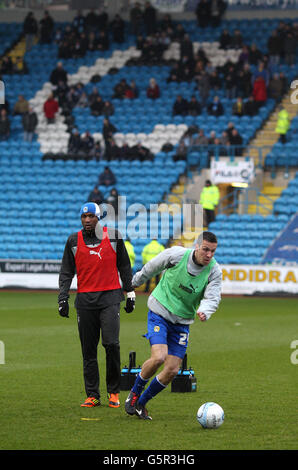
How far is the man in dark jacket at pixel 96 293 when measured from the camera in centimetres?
1062

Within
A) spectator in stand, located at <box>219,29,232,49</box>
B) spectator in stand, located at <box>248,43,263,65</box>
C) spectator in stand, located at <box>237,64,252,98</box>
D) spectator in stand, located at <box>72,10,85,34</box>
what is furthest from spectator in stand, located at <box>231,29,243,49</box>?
spectator in stand, located at <box>72,10,85,34</box>

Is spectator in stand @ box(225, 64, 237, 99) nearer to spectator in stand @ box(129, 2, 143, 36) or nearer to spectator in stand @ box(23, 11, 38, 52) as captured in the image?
spectator in stand @ box(129, 2, 143, 36)

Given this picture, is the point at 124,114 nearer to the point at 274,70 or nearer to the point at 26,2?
the point at 274,70

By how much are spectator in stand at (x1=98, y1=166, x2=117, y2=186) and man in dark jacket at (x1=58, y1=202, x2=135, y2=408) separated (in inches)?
893

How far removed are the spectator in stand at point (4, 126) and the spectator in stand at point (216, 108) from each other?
28.7 ft

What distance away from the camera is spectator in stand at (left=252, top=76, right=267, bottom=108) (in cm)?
3428

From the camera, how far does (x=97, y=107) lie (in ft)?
120

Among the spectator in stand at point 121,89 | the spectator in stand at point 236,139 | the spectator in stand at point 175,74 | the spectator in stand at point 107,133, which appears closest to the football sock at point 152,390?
the spectator in stand at point 236,139

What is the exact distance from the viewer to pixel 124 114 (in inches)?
1443

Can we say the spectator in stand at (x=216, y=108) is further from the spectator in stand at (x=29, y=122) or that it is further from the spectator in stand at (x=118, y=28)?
the spectator in stand at (x=29, y=122)

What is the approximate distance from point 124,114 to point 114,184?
13.9ft

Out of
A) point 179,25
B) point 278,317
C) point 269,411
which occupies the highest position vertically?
point 179,25
